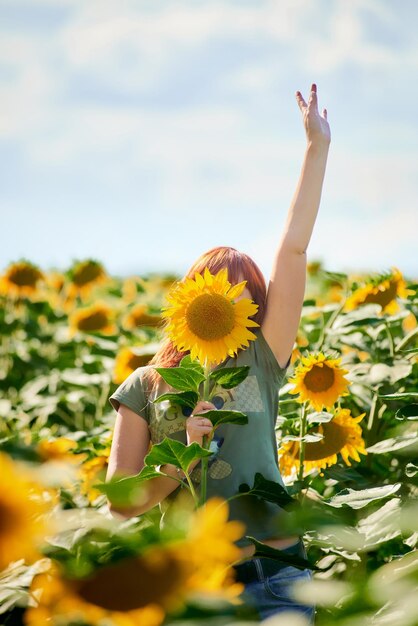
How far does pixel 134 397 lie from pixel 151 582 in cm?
108

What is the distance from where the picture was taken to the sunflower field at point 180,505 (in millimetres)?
480

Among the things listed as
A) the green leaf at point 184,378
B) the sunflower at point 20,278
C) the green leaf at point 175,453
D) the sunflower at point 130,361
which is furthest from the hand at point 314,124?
the sunflower at point 20,278

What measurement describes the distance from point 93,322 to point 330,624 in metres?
3.10

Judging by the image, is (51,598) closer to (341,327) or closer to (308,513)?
(308,513)

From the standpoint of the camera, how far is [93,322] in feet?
11.5

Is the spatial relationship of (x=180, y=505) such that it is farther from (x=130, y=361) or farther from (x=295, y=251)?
(x=130, y=361)

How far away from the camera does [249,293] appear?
5.16 feet

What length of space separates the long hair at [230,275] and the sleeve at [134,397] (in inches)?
0.9

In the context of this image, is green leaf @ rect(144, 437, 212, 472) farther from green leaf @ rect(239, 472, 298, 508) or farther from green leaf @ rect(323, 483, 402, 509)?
green leaf @ rect(323, 483, 402, 509)

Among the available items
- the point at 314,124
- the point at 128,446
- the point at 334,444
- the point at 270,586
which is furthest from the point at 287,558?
the point at 314,124

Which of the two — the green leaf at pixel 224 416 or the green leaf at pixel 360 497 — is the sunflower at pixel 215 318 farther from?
the green leaf at pixel 360 497

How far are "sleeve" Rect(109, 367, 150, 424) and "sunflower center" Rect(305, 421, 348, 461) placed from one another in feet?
1.20

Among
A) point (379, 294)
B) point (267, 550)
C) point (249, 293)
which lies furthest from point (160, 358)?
point (379, 294)

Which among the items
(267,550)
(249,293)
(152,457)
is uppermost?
(249,293)
